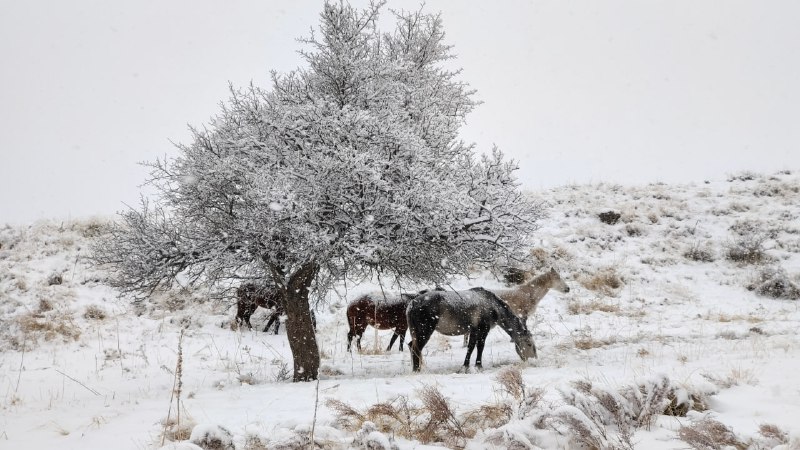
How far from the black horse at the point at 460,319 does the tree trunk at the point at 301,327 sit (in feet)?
6.92

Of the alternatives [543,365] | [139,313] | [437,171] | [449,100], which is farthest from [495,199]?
[139,313]

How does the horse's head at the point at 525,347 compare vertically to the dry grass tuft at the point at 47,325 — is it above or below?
below

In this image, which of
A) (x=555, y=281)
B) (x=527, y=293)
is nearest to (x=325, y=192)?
(x=527, y=293)

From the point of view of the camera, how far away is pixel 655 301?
17.7 metres

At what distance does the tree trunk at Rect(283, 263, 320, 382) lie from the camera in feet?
29.8

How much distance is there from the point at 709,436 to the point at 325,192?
559cm

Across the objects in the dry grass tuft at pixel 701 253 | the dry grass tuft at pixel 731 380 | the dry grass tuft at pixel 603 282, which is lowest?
the dry grass tuft at pixel 731 380

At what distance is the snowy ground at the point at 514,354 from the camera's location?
449 cm

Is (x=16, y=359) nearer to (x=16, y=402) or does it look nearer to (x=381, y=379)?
(x=16, y=402)

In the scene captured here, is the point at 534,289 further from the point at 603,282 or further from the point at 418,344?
the point at 603,282

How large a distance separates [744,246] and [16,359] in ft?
82.1

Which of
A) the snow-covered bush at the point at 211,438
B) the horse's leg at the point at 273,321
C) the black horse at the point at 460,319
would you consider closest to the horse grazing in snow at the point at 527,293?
the black horse at the point at 460,319

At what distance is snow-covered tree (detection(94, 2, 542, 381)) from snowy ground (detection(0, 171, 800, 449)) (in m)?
1.95

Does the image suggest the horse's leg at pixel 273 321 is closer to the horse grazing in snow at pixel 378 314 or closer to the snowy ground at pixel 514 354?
the snowy ground at pixel 514 354
